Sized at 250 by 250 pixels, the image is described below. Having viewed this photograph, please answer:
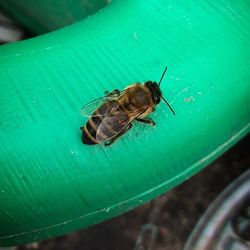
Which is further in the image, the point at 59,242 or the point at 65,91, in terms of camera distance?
the point at 59,242

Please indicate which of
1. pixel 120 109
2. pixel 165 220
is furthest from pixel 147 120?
pixel 165 220

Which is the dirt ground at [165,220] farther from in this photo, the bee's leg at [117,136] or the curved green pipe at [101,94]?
the bee's leg at [117,136]

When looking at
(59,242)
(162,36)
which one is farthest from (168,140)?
(59,242)

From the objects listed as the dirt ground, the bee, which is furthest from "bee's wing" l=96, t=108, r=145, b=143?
the dirt ground

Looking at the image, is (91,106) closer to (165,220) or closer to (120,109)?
(120,109)

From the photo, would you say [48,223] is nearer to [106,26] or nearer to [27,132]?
[27,132]

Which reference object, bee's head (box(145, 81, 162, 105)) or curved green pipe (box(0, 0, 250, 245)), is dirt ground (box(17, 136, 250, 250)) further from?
bee's head (box(145, 81, 162, 105))

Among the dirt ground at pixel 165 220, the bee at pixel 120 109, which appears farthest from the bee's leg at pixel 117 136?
the dirt ground at pixel 165 220
